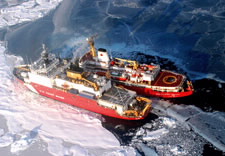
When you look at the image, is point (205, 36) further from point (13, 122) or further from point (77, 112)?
point (13, 122)

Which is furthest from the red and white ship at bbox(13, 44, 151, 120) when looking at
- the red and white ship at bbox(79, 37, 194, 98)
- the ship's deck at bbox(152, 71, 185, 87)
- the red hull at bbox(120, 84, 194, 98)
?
the ship's deck at bbox(152, 71, 185, 87)

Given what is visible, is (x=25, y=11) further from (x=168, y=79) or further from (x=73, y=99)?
(x=168, y=79)

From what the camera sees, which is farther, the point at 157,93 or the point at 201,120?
the point at 157,93

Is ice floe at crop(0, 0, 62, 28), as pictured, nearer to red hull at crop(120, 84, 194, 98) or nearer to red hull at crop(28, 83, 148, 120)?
red hull at crop(28, 83, 148, 120)

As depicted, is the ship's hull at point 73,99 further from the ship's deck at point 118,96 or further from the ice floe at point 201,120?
the ice floe at point 201,120

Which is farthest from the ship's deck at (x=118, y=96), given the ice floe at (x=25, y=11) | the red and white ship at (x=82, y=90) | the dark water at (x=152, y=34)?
the ice floe at (x=25, y=11)

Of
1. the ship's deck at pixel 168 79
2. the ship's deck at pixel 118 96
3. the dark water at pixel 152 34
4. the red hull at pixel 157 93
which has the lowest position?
the red hull at pixel 157 93

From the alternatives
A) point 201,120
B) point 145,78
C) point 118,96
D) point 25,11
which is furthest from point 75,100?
point 25,11
